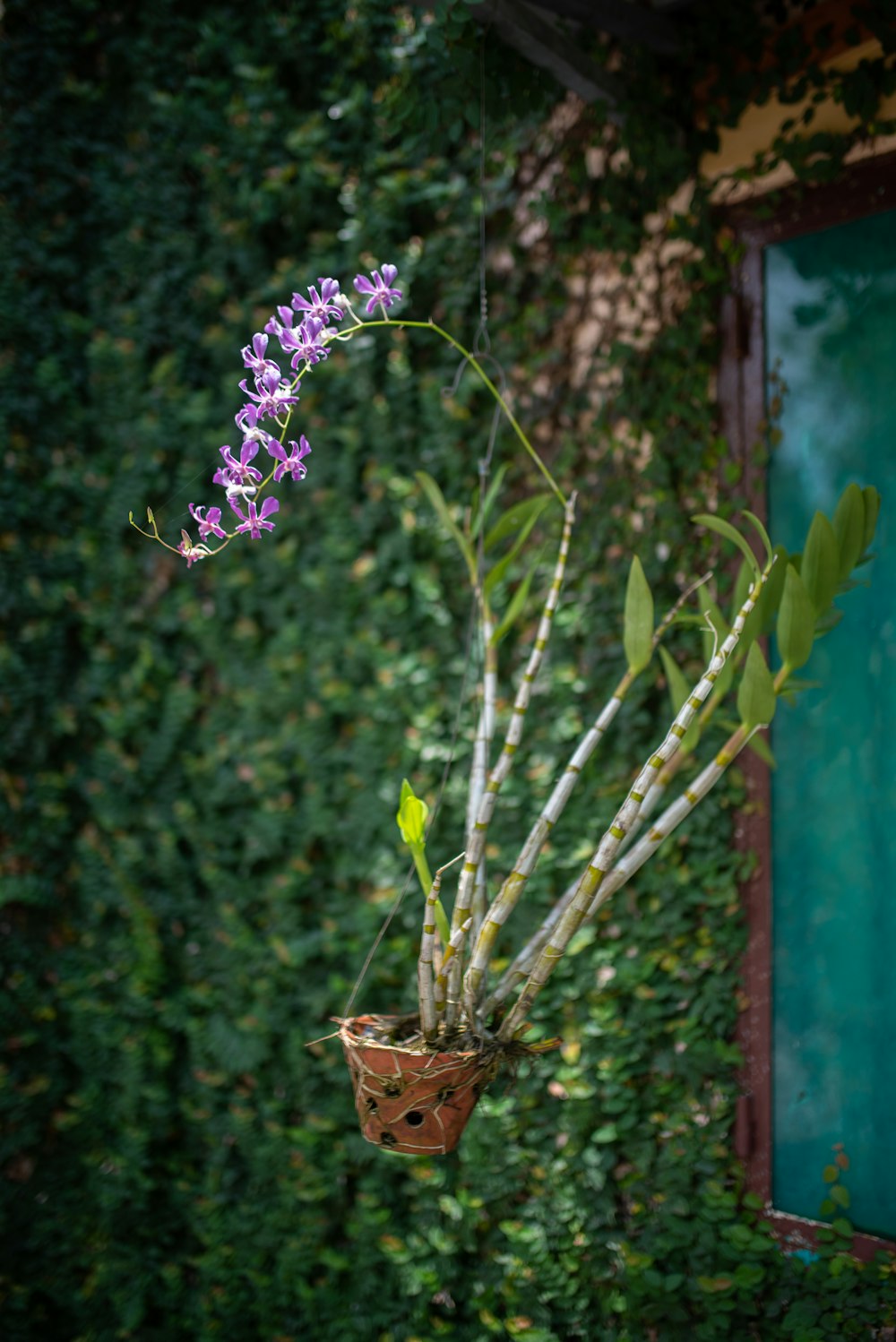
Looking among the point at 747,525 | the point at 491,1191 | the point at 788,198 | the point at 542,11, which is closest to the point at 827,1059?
the point at 491,1191

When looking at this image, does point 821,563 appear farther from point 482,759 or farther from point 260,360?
point 260,360

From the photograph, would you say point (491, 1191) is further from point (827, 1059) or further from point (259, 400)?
point (259, 400)

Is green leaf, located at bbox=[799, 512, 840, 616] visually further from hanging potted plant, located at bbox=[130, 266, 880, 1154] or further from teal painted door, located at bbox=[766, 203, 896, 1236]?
teal painted door, located at bbox=[766, 203, 896, 1236]

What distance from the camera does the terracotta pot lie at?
143 cm

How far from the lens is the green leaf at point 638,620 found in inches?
61.7

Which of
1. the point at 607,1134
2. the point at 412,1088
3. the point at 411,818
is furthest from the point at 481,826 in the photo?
the point at 607,1134

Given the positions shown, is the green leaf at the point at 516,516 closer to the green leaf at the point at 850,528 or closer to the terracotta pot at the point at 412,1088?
the green leaf at the point at 850,528

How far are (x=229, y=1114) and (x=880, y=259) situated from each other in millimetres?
2388

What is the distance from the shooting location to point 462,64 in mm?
1895

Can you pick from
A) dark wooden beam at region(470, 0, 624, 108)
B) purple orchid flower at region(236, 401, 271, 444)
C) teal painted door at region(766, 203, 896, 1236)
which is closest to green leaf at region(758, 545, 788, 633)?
teal painted door at region(766, 203, 896, 1236)

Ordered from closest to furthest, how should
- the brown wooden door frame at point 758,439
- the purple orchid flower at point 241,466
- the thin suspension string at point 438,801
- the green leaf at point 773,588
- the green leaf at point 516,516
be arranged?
the purple orchid flower at point 241,466, the green leaf at point 773,588, the thin suspension string at point 438,801, the green leaf at point 516,516, the brown wooden door frame at point 758,439

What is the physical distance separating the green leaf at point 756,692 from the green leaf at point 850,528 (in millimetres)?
231

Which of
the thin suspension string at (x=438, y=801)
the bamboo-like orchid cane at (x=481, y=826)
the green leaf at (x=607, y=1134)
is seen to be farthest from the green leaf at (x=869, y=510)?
the green leaf at (x=607, y=1134)

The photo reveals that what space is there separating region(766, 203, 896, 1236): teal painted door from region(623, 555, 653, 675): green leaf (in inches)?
23.8
